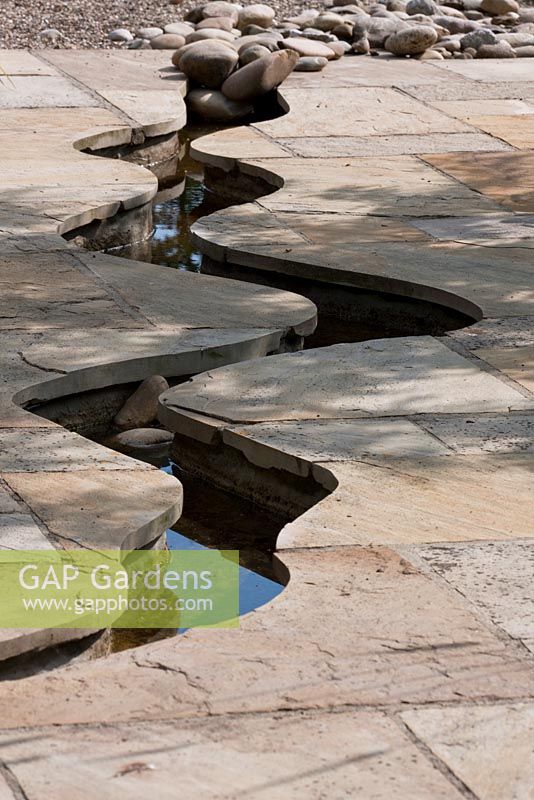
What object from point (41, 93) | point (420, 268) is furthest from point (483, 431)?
point (41, 93)

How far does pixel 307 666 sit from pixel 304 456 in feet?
4.03

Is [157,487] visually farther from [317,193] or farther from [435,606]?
[317,193]

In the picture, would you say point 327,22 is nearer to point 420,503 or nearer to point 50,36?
point 50,36

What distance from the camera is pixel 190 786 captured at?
274cm

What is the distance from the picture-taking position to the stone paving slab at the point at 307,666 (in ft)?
9.99

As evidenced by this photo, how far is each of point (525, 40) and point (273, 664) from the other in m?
10.6

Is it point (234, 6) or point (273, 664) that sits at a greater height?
point (234, 6)

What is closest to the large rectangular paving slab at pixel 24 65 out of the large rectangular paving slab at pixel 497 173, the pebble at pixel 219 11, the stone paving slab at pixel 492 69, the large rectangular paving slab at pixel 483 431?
the pebble at pixel 219 11

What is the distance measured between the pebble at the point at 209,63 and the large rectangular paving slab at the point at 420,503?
679 centimetres

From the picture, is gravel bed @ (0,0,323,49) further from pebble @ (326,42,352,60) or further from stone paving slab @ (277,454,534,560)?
stone paving slab @ (277,454,534,560)

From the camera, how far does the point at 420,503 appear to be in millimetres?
4086

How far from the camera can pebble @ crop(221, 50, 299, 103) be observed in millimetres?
10242

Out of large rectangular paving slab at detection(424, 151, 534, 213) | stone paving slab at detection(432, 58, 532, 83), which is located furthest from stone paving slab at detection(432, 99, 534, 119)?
large rectangular paving slab at detection(424, 151, 534, 213)

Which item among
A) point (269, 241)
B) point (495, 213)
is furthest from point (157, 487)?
point (495, 213)
